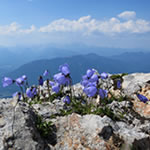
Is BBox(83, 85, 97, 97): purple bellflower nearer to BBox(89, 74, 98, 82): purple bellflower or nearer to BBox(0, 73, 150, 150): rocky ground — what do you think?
BBox(89, 74, 98, 82): purple bellflower

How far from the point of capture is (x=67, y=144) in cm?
553

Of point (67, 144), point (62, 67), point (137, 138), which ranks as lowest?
point (67, 144)

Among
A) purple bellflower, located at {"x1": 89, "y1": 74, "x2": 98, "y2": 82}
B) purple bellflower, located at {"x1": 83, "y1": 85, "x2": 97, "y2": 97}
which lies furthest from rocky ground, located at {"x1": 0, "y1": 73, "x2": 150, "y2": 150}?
purple bellflower, located at {"x1": 89, "y1": 74, "x2": 98, "y2": 82}

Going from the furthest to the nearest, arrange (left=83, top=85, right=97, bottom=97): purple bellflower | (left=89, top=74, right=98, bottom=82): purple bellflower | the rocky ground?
(left=89, top=74, right=98, bottom=82): purple bellflower
(left=83, top=85, right=97, bottom=97): purple bellflower
the rocky ground

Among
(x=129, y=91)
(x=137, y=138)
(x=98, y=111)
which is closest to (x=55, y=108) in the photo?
(x=98, y=111)

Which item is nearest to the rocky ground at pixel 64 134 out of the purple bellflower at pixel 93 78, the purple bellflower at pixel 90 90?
the purple bellflower at pixel 90 90

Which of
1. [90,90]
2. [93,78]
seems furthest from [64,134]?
[93,78]

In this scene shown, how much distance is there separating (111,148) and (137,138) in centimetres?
82

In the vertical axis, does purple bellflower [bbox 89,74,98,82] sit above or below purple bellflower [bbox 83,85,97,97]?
above

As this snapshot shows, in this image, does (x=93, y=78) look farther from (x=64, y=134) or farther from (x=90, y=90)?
(x=64, y=134)

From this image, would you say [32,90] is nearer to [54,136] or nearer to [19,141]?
[54,136]

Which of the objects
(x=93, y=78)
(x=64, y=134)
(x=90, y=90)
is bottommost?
(x=64, y=134)

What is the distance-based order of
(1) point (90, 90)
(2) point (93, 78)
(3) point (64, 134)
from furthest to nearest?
1. (2) point (93, 78)
2. (1) point (90, 90)
3. (3) point (64, 134)

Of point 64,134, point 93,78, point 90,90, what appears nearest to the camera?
point 64,134
